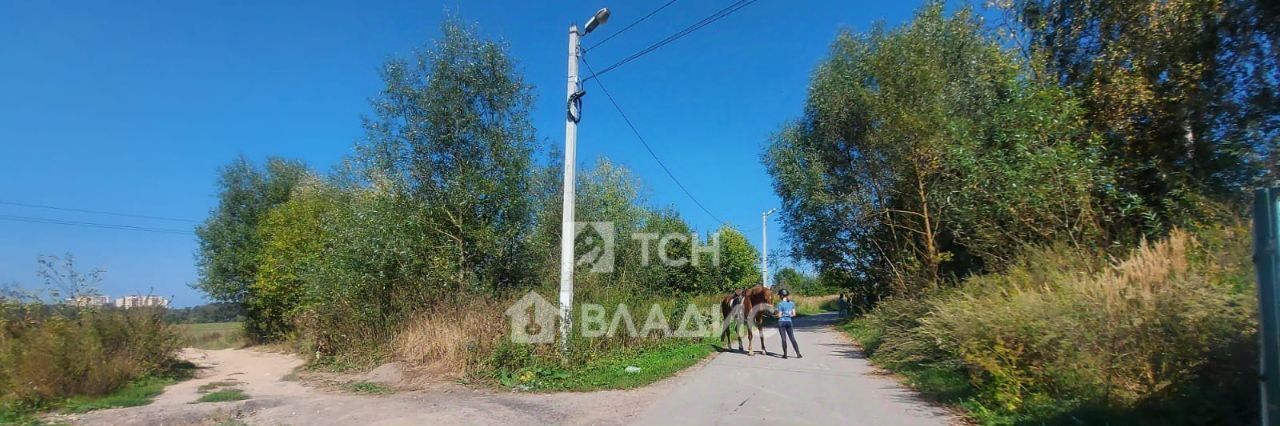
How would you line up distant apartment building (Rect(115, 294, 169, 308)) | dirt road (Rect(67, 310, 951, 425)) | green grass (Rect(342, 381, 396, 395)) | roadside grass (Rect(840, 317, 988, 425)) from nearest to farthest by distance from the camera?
roadside grass (Rect(840, 317, 988, 425)), dirt road (Rect(67, 310, 951, 425)), green grass (Rect(342, 381, 396, 395)), distant apartment building (Rect(115, 294, 169, 308))

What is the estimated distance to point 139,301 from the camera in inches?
524

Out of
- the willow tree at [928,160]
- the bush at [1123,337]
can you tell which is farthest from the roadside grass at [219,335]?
the bush at [1123,337]

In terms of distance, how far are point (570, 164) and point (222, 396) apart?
6753 millimetres

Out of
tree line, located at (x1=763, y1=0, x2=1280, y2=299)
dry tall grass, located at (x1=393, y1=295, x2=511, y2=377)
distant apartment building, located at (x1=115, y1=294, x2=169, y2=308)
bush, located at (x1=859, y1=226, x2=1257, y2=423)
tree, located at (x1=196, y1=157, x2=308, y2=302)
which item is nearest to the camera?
bush, located at (x1=859, y1=226, x2=1257, y2=423)

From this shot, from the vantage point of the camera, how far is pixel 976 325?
28.9 ft

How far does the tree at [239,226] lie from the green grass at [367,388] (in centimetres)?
1590

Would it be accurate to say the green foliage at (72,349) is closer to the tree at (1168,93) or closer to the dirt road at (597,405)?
the dirt road at (597,405)

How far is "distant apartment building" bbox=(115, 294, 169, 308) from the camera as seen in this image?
42.4ft

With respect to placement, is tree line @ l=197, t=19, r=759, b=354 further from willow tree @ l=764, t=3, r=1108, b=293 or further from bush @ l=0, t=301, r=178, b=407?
willow tree @ l=764, t=3, r=1108, b=293

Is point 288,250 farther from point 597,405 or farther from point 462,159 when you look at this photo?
point 597,405

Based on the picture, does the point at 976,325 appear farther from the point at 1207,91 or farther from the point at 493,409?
the point at 493,409

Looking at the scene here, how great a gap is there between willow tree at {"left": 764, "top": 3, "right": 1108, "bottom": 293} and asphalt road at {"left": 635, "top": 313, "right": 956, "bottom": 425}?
11.8 feet

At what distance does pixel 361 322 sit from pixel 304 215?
29.3ft

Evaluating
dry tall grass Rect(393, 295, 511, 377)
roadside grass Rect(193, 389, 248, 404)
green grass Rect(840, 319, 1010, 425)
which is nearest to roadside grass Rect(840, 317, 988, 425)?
green grass Rect(840, 319, 1010, 425)
